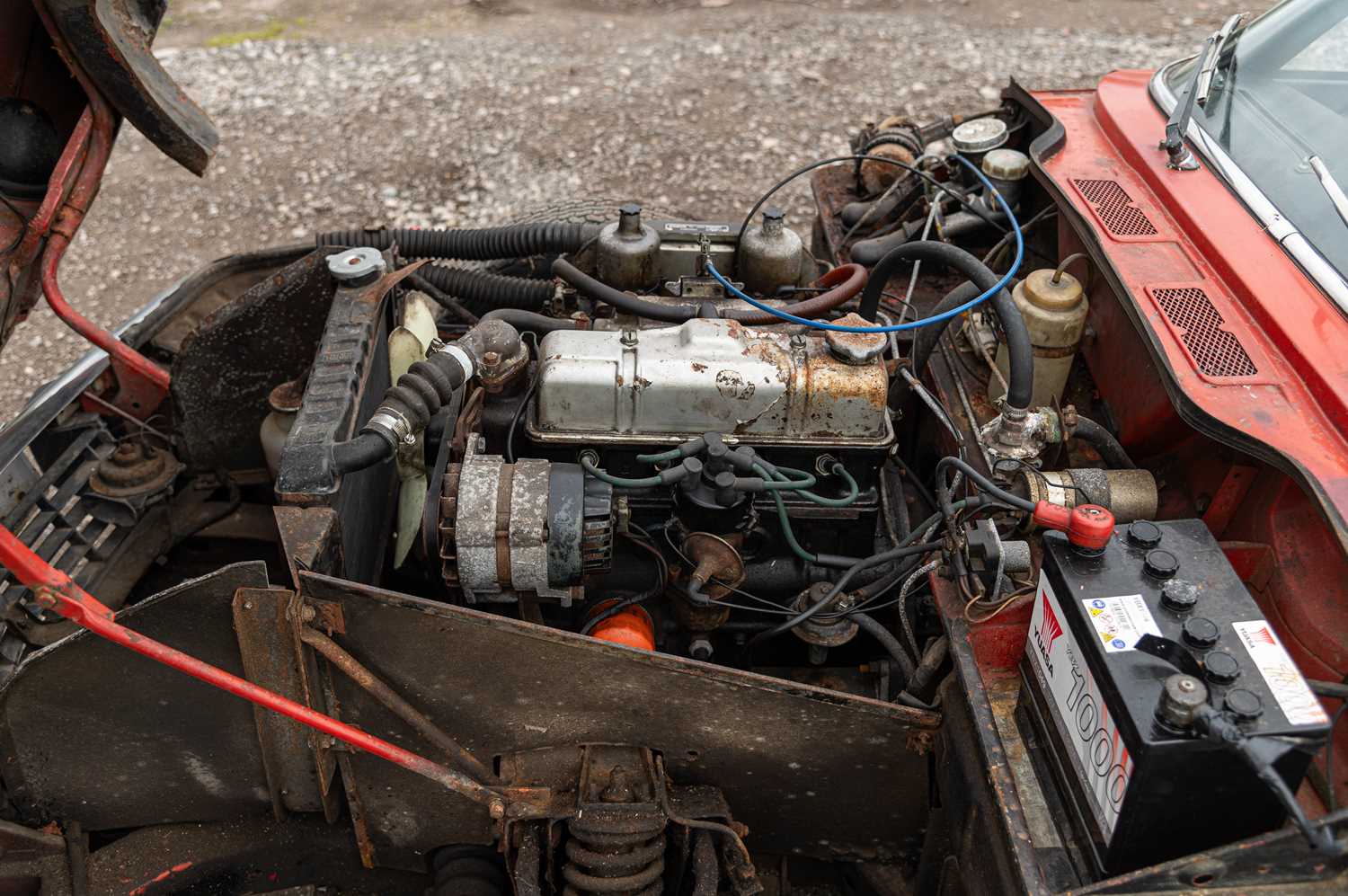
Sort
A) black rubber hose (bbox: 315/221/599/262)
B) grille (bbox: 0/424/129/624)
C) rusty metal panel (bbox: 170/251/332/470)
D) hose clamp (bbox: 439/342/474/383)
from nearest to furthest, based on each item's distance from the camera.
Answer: hose clamp (bbox: 439/342/474/383) → grille (bbox: 0/424/129/624) → rusty metal panel (bbox: 170/251/332/470) → black rubber hose (bbox: 315/221/599/262)

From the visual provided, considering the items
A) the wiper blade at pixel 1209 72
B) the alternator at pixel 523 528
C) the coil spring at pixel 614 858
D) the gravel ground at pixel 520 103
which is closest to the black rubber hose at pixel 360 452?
the alternator at pixel 523 528

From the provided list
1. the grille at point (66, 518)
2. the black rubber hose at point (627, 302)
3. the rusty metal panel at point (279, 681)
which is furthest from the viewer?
the grille at point (66, 518)

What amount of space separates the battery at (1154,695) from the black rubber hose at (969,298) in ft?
1.58

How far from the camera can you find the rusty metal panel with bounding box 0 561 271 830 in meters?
2.08

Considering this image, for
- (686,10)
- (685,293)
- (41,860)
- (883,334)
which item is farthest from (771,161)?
(41,860)

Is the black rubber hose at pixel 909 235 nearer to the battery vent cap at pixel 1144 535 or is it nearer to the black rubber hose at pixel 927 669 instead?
Result: the black rubber hose at pixel 927 669

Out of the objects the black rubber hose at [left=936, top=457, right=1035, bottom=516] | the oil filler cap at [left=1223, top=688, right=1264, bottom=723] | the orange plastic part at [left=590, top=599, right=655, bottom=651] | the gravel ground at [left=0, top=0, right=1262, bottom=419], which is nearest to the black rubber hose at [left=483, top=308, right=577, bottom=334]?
the orange plastic part at [left=590, top=599, right=655, bottom=651]

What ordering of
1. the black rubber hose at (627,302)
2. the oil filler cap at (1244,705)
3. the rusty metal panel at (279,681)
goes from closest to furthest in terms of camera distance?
the oil filler cap at (1244,705) < the rusty metal panel at (279,681) < the black rubber hose at (627,302)

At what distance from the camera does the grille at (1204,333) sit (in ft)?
7.06

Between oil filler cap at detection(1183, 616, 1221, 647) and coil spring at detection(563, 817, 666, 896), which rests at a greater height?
oil filler cap at detection(1183, 616, 1221, 647)

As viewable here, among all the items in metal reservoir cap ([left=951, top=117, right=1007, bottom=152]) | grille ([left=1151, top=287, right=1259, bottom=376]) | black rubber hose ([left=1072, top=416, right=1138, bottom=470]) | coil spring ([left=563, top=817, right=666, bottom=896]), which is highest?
grille ([left=1151, top=287, right=1259, bottom=376])

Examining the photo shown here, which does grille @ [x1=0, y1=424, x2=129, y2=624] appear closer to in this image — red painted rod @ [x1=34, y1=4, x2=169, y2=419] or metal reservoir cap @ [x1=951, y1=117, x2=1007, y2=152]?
red painted rod @ [x1=34, y1=4, x2=169, y2=419]

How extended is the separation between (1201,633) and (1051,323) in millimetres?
1068

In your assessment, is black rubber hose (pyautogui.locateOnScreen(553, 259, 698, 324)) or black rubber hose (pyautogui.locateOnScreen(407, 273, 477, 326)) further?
black rubber hose (pyautogui.locateOnScreen(407, 273, 477, 326))
